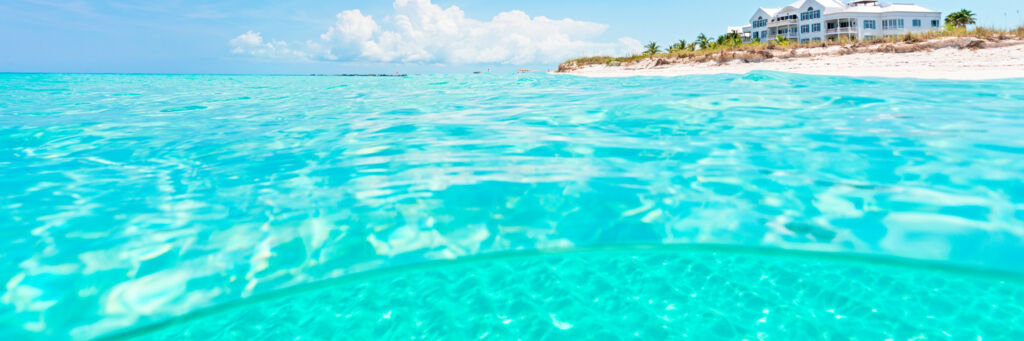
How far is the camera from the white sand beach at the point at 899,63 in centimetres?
1364

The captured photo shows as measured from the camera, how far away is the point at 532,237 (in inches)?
123

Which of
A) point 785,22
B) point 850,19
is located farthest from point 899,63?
point 785,22

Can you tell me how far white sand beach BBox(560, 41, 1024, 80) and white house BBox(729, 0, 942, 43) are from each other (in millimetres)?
31490

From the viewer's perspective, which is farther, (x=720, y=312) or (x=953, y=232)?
(x=953, y=232)

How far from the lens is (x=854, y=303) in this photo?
2275mm

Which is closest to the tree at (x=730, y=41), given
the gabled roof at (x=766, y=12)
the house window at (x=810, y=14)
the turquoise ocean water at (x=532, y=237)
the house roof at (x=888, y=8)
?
the house window at (x=810, y=14)

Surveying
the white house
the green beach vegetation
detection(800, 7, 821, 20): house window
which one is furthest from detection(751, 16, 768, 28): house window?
the green beach vegetation

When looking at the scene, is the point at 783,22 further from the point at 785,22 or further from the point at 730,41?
the point at 730,41

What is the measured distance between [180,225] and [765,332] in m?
3.35

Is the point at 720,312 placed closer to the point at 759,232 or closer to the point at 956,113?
the point at 759,232

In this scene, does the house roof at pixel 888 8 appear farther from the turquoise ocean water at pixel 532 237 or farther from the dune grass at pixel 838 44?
the turquoise ocean water at pixel 532 237

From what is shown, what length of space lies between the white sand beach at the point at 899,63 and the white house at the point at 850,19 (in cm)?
3149

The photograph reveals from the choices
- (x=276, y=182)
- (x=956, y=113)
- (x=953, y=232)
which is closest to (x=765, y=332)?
(x=953, y=232)

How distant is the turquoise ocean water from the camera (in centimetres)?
226
